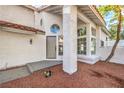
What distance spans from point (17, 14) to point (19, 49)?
2.26m

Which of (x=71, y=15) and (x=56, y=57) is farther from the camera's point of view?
(x=56, y=57)

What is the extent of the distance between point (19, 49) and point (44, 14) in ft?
10.9

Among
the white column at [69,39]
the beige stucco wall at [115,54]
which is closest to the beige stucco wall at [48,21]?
the white column at [69,39]

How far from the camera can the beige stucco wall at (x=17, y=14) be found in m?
7.32

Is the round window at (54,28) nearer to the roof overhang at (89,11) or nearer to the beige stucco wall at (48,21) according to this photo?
the beige stucco wall at (48,21)

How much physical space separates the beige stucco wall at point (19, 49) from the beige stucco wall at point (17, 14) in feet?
3.15

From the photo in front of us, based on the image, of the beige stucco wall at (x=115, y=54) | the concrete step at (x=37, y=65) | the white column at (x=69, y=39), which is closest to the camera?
the white column at (x=69, y=39)

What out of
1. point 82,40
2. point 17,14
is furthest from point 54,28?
point 17,14

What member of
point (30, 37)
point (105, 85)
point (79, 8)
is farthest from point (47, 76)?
point (79, 8)

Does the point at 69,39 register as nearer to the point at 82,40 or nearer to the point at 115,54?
the point at 82,40

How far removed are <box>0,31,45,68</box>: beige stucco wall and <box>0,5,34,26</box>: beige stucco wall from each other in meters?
0.96

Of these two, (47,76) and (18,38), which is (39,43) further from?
(47,76)

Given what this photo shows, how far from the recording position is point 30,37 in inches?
346

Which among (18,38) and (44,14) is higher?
(44,14)
